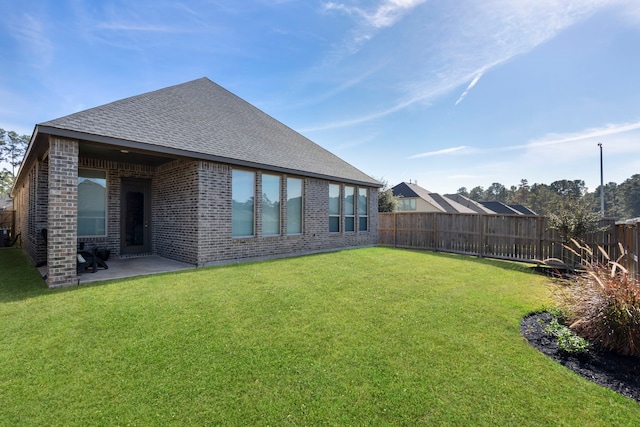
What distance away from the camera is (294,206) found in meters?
10.3

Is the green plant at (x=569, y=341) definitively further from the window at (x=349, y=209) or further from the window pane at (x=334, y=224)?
the window at (x=349, y=209)

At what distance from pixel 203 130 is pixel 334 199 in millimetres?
5972

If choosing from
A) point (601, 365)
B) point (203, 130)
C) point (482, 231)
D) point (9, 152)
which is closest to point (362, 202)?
point (482, 231)

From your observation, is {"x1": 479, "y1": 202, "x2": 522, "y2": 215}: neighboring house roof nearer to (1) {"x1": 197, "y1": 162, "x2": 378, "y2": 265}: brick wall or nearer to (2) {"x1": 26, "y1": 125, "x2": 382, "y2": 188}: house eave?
(1) {"x1": 197, "y1": 162, "x2": 378, "y2": 265}: brick wall

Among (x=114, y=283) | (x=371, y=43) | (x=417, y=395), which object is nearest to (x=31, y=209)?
(x=114, y=283)

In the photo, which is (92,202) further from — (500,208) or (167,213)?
(500,208)

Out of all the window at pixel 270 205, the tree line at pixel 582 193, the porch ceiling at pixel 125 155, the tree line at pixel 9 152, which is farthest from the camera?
the tree line at pixel 582 193

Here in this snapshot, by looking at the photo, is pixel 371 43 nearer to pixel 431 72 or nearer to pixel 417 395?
pixel 431 72

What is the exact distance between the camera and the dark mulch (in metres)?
2.78

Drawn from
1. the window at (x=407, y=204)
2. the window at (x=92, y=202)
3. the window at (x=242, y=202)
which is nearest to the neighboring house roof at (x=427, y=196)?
the window at (x=407, y=204)

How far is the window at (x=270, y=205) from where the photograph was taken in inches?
365

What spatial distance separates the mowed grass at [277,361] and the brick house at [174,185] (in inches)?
99.1

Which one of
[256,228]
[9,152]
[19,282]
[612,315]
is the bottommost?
[19,282]

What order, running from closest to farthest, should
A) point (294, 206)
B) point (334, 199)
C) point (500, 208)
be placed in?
point (294, 206) → point (334, 199) → point (500, 208)
